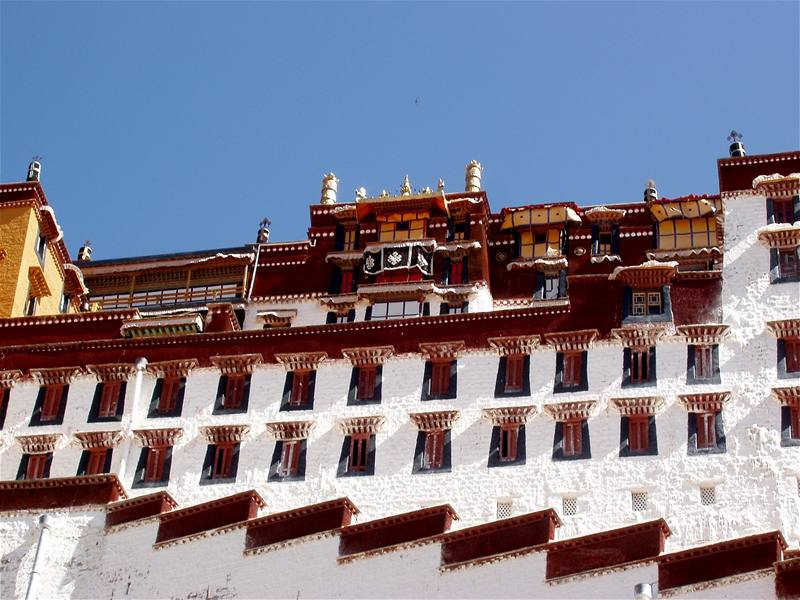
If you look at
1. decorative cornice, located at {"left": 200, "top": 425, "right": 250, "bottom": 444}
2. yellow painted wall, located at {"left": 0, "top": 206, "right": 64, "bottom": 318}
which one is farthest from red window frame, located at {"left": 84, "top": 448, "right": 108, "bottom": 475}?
yellow painted wall, located at {"left": 0, "top": 206, "right": 64, "bottom": 318}

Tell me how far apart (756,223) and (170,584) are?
1954 centimetres

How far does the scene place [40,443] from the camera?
46500 millimetres

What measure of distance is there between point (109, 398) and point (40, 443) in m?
2.28

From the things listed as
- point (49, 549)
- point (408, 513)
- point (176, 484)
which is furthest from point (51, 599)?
point (408, 513)

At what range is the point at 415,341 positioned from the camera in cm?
4656

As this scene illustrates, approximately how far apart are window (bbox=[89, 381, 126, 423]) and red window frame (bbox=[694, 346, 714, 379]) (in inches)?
624

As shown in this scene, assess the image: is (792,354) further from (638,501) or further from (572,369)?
(638,501)

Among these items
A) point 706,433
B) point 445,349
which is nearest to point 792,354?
point 706,433

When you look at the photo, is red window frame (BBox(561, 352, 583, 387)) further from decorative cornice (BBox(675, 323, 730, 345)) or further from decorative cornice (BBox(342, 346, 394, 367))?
decorative cornice (BBox(342, 346, 394, 367))

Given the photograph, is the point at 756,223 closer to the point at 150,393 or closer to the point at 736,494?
the point at 736,494

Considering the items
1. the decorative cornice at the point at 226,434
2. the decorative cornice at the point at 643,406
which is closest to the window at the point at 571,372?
the decorative cornice at the point at 643,406

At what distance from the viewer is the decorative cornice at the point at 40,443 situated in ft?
152

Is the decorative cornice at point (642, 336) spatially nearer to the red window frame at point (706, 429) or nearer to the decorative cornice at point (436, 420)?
the red window frame at point (706, 429)

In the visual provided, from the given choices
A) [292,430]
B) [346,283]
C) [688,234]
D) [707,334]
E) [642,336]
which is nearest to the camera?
[707,334]
